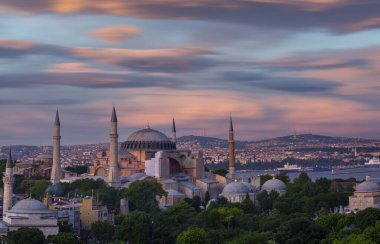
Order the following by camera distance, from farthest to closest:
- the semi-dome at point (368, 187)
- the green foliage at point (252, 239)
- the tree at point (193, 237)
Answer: the semi-dome at point (368, 187) → the tree at point (193, 237) → the green foliage at point (252, 239)

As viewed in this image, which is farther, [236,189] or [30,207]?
[236,189]

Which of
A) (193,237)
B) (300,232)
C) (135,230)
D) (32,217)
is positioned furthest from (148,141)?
(300,232)

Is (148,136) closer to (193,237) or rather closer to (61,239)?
(193,237)

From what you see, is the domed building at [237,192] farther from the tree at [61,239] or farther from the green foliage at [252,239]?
the tree at [61,239]

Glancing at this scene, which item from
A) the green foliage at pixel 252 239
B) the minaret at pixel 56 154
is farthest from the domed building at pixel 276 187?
the green foliage at pixel 252 239

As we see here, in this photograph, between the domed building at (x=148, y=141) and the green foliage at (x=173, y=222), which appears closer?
the green foliage at (x=173, y=222)

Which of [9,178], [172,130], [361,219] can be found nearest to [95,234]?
[9,178]

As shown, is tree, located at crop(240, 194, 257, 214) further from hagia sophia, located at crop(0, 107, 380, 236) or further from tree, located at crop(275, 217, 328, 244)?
tree, located at crop(275, 217, 328, 244)

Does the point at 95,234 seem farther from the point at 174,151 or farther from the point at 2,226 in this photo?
the point at 174,151
